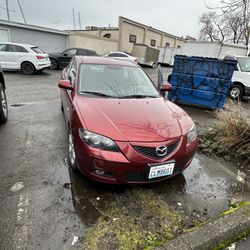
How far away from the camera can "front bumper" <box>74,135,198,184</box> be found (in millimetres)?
2219

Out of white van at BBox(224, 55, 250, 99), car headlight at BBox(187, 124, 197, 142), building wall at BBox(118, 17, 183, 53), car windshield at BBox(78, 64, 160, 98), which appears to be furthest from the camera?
building wall at BBox(118, 17, 183, 53)

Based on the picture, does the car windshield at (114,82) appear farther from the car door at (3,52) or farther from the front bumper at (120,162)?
the car door at (3,52)

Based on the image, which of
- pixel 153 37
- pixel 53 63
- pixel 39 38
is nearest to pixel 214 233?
pixel 53 63

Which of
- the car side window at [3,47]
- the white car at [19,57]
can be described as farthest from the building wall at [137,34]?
the car side window at [3,47]

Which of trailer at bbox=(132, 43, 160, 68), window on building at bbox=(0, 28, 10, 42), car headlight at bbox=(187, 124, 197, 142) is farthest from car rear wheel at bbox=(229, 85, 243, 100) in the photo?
window on building at bbox=(0, 28, 10, 42)

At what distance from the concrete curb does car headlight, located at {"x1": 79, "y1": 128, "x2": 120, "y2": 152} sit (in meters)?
1.08

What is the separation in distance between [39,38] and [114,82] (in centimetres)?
1691

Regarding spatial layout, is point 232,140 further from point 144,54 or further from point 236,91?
point 144,54

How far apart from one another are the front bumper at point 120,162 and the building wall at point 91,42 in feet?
64.2

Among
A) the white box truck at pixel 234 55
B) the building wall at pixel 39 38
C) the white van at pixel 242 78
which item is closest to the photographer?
the white van at pixel 242 78

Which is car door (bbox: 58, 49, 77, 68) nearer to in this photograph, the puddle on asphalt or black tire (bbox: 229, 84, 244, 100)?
black tire (bbox: 229, 84, 244, 100)

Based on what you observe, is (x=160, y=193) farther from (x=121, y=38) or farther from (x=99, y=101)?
(x=121, y=38)

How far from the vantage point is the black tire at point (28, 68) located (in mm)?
10933

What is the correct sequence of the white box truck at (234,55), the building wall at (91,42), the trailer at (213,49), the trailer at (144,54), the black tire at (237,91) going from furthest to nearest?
the trailer at (144,54) < the building wall at (91,42) < the trailer at (213,49) < the black tire at (237,91) < the white box truck at (234,55)
